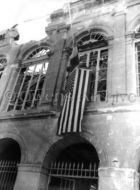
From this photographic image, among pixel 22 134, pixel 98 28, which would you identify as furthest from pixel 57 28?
pixel 22 134

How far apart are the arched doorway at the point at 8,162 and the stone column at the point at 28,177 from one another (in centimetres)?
92

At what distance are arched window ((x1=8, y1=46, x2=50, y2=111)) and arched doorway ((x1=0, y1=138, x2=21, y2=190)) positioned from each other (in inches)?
68.5

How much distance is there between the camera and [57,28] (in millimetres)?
12398

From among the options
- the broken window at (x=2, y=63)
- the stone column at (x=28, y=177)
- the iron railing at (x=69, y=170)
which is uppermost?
the broken window at (x=2, y=63)

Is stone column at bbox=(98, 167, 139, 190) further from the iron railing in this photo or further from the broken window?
the broken window

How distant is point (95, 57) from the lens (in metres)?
10.4

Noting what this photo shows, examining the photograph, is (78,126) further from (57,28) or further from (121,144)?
(57,28)

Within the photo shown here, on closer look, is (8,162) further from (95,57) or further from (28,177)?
(95,57)

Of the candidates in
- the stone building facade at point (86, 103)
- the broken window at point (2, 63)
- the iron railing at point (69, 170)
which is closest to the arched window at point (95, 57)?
the stone building facade at point (86, 103)

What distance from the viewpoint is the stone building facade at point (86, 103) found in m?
6.83

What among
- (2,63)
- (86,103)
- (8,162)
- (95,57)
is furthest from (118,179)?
(2,63)

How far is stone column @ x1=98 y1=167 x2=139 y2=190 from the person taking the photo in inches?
233

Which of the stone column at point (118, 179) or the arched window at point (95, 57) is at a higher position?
the arched window at point (95, 57)

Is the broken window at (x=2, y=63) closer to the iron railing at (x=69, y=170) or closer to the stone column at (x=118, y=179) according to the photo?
the iron railing at (x=69, y=170)
